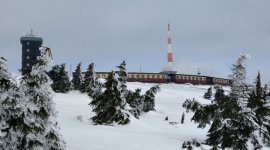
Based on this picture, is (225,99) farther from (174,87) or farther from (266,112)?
(174,87)

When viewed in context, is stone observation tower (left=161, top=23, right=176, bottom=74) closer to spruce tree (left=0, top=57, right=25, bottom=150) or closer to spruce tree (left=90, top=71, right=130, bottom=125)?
spruce tree (left=90, top=71, right=130, bottom=125)

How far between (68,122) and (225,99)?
71.6ft

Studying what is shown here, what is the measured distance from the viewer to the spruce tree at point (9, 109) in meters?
15.6

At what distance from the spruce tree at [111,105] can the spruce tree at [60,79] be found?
110 ft

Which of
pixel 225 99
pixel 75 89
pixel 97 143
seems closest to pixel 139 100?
pixel 75 89

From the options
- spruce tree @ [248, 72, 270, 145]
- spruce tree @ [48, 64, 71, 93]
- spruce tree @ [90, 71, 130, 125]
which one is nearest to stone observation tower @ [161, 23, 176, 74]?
spruce tree @ [48, 64, 71, 93]

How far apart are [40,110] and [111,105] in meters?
24.2

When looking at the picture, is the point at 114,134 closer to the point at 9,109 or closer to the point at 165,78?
the point at 9,109

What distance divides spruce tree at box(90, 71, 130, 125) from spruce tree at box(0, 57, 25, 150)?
83.2 ft

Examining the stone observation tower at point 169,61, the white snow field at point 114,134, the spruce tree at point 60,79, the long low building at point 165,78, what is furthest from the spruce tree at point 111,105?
the stone observation tower at point 169,61

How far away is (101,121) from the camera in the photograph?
42344 millimetres

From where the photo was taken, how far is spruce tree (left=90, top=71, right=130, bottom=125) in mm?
41969

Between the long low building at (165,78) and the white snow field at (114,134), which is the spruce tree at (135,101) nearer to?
the white snow field at (114,134)

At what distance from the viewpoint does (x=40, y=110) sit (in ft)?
59.4
